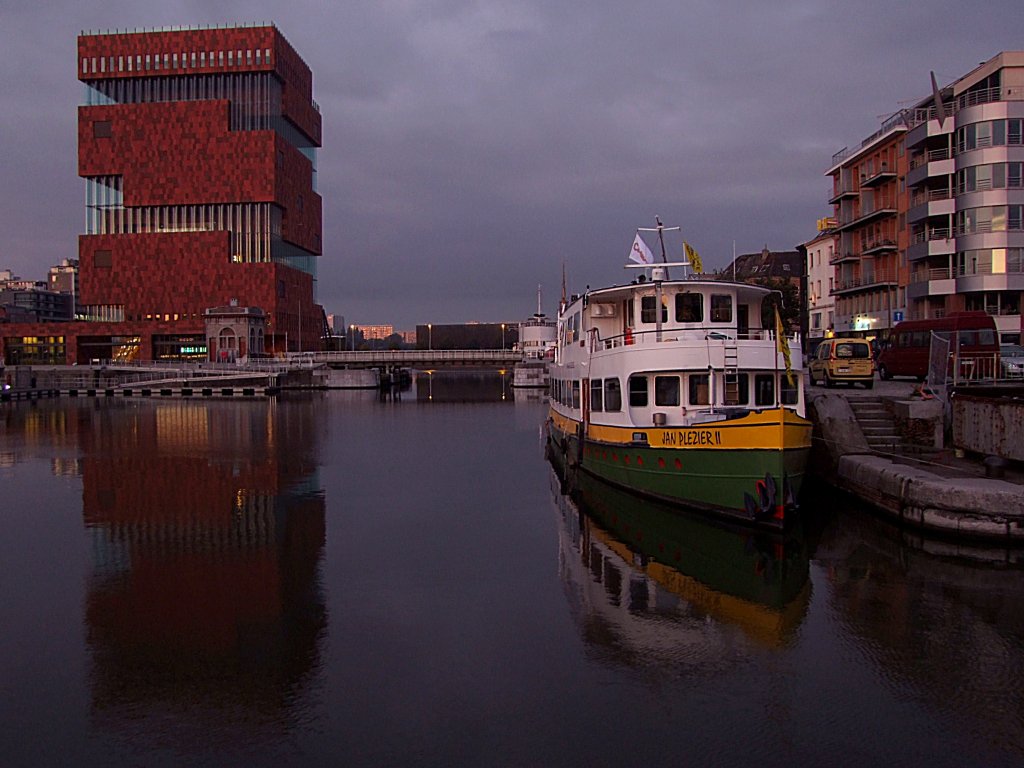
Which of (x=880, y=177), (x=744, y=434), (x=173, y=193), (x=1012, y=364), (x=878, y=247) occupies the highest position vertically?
(x=173, y=193)

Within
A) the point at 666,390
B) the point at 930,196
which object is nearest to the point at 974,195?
the point at 930,196

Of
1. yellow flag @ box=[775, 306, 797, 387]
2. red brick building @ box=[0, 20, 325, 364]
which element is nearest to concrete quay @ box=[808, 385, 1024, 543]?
yellow flag @ box=[775, 306, 797, 387]

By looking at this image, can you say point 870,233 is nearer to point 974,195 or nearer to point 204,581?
point 974,195

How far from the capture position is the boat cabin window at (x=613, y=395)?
26047 mm

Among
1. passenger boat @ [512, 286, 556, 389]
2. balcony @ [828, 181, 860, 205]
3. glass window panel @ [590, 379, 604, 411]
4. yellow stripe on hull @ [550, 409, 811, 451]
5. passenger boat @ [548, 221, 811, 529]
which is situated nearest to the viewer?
yellow stripe on hull @ [550, 409, 811, 451]

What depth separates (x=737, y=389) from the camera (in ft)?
80.8

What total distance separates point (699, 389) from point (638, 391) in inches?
70.5

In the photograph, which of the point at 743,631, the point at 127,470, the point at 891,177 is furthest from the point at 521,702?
the point at 891,177

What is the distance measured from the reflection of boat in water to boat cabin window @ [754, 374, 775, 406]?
4.35 m

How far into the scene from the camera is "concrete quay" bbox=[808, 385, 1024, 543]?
64.1 feet

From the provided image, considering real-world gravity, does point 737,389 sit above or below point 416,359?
below

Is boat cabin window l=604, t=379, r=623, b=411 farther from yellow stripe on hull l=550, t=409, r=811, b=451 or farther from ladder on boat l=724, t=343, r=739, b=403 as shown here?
ladder on boat l=724, t=343, r=739, b=403

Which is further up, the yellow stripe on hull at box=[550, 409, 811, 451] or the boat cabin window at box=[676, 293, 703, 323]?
the boat cabin window at box=[676, 293, 703, 323]

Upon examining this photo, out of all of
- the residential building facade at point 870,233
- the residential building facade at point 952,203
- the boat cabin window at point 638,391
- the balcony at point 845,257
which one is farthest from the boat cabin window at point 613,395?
the balcony at point 845,257
